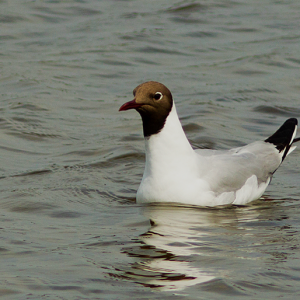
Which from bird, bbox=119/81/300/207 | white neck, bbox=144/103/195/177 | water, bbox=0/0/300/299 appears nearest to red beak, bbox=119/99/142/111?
bird, bbox=119/81/300/207

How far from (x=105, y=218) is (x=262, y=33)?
9685 millimetres

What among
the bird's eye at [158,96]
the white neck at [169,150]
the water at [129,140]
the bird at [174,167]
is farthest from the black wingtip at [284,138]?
the bird's eye at [158,96]

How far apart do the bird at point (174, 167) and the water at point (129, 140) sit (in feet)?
0.60

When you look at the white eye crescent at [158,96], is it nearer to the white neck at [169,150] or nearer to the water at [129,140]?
the white neck at [169,150]

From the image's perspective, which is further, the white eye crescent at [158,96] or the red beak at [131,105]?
the white eye crescent at [158,96]

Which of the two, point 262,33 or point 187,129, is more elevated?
point 262,33

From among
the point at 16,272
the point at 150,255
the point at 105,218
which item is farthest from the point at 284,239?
the point at 16,272

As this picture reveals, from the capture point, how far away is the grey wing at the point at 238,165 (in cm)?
659

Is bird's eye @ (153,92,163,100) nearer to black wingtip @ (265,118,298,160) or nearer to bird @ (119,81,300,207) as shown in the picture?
bird @ (119,81,300,207)

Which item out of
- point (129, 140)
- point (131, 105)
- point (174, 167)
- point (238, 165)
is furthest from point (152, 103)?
point (129, 140)

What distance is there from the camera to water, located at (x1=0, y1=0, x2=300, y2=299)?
461cm

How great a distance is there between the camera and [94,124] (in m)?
9.59

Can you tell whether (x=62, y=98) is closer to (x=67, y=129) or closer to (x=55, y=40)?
(x=67, y=129)

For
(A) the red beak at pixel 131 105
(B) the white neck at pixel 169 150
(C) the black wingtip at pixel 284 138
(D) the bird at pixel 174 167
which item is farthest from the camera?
(C) the black wingtip at pixel 284 138
